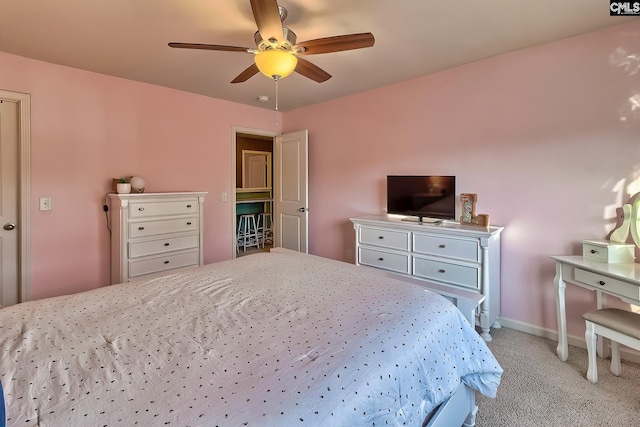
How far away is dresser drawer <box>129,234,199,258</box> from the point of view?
9.98 feet

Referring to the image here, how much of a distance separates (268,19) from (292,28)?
2.32 ft

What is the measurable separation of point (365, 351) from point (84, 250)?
129 inches

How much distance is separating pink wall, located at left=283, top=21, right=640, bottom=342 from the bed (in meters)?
1.60

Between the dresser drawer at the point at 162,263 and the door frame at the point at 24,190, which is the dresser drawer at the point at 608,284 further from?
the door frame at the point at 24,190

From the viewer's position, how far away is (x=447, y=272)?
2758 millimetres

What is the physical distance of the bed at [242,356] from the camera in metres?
0.78

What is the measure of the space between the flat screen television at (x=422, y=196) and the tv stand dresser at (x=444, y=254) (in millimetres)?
133

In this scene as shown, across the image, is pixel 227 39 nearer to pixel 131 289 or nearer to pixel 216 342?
pixel 131 289

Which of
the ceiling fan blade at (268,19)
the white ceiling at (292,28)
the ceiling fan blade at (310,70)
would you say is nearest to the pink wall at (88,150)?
the white ceiling at (292,28)

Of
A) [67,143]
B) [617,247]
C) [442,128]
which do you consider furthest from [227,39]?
[617,247]

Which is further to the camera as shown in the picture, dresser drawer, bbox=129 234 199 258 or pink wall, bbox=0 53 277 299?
dresser drawer, bbox=129 234 199 258

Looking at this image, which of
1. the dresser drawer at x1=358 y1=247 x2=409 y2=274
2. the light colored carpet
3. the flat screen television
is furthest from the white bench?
the dresser drawer at x1=358 y1=247 x2=409 y2=274

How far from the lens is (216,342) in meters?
1.09

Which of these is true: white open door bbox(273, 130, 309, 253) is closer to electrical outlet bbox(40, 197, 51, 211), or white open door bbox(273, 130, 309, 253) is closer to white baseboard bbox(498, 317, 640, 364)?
white baseboard bbox(498, 317, 640, 364)
